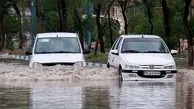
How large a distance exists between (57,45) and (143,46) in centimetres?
331

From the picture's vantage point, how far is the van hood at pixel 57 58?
21.4 m

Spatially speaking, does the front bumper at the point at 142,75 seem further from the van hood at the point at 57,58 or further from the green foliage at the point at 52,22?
the green foliage at the point at 52,22

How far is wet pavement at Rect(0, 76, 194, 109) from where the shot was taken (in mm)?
12617

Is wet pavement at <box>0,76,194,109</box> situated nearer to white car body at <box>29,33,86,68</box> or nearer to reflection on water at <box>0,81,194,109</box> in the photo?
reflection on water at <box>0,81,194,109</box>

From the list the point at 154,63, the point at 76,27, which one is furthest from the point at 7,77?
the point at 76,27

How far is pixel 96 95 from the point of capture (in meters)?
14.9

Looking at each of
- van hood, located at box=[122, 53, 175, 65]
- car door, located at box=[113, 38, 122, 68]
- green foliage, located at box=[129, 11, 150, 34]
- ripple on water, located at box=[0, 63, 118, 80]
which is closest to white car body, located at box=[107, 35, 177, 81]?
van hood, located at box=[122, 53, 175, 65]

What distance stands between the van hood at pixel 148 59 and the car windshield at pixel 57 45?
2.70 metres

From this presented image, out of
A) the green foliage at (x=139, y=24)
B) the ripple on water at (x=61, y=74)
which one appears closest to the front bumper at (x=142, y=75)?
the ripple on water at (x=61, y=74)

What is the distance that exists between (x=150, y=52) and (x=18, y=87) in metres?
5.33

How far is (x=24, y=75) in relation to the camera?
20.7m

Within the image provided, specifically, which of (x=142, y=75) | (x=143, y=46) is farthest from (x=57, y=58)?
(x=142, y=75)

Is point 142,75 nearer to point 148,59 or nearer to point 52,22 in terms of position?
point 148,59

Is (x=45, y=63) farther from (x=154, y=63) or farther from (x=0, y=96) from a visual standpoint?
(x=0, y=96)
